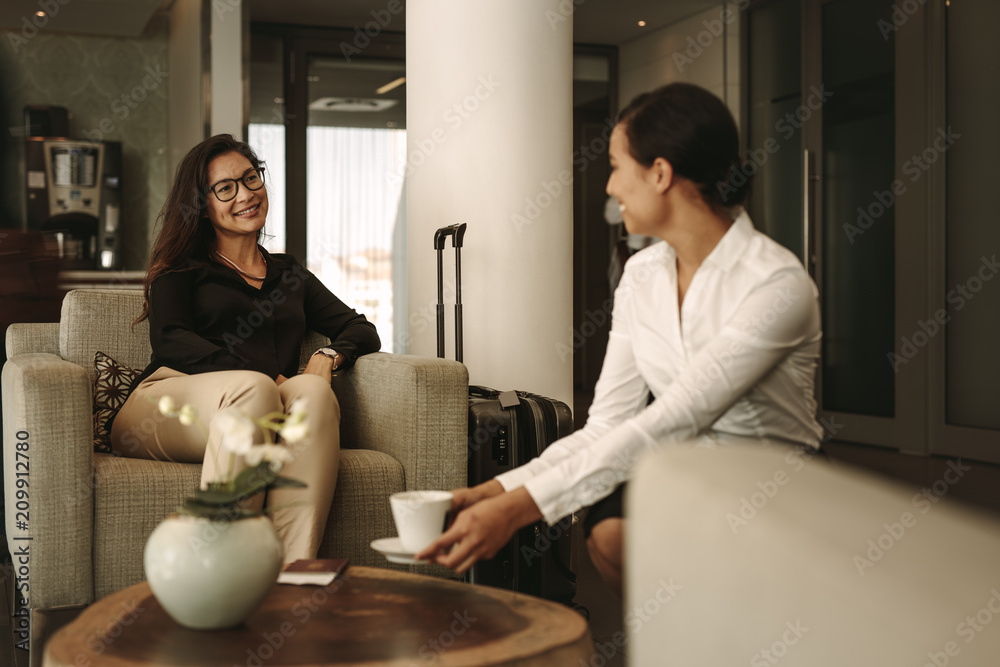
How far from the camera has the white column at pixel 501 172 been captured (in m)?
3.22

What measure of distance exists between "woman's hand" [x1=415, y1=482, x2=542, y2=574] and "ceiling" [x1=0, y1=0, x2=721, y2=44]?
5278 millimetres

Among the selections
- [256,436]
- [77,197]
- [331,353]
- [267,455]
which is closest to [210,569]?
[267,455]

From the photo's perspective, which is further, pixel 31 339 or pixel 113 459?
pixel 31 339

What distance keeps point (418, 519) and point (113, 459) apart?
1201 mm

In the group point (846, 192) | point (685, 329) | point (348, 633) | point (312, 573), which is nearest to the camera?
point (348, 633)

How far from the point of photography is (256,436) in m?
2.08

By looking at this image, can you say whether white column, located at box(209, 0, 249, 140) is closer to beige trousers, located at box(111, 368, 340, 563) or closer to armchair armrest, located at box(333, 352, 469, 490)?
beige trousers, located at box(111, 368, 340, 563)

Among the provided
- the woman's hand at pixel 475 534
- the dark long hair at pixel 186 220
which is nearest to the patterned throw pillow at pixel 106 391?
the dark long hair at pixel 186 220

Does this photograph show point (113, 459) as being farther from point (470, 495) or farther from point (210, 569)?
point (210, 569)

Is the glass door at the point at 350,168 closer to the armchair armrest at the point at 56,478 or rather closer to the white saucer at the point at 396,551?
the armchair armrest at the point at 56,478

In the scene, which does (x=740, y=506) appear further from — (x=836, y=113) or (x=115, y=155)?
(x=115, y=155)

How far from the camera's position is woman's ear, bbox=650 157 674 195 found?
5.32ft

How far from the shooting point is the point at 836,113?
5.70 metres

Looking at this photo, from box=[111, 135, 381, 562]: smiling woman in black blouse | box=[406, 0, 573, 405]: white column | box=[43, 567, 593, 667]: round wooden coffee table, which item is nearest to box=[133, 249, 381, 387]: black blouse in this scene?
box=[111, 135, 381, 562]: smiling woman in black blouse
